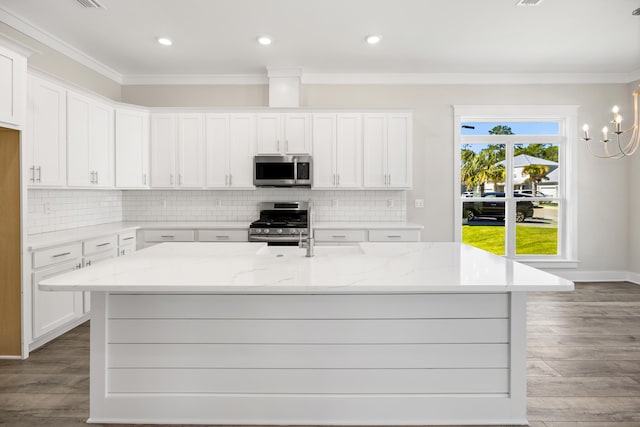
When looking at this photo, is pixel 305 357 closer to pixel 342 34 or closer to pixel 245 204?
pixel 342 34

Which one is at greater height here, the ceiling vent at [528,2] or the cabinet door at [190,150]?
the ceiling vent at [528,2]

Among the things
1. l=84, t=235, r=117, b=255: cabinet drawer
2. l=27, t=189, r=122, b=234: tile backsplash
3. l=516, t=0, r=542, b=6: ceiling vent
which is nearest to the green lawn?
l=516, t=0, r=542, b=6: ceiling vent

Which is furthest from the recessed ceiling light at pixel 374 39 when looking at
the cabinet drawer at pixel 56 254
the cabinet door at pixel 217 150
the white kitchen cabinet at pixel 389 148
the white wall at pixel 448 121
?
the cabinet drawer at pixel 56 254

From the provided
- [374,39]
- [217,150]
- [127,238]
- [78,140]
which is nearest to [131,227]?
[127,238]

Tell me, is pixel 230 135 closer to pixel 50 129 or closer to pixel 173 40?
pixel 173 40

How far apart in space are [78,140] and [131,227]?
3.62 feet

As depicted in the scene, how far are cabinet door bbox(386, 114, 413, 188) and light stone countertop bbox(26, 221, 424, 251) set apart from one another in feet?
1.89

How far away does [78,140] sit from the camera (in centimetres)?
400

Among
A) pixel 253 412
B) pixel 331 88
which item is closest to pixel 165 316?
pixel 253 412

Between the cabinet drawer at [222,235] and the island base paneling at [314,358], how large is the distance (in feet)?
8.75

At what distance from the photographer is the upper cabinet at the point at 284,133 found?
4961 millimetres

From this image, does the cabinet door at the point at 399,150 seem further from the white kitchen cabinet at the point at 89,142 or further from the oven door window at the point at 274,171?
the white kitchen cabinet at the point at 89,142

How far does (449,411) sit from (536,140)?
15.4ft

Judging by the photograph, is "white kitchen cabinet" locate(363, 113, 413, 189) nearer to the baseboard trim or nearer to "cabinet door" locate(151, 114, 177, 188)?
"cabinet door" locate(151, 114, 177, 188)
